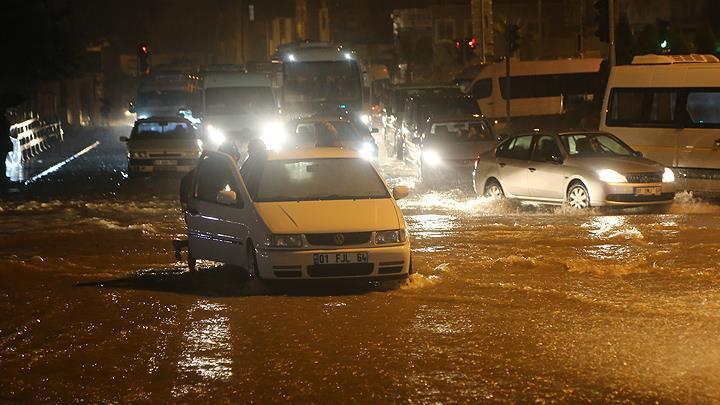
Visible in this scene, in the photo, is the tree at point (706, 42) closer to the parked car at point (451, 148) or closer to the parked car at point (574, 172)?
the parked car at point (451, 148)

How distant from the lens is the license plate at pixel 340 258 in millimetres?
12000

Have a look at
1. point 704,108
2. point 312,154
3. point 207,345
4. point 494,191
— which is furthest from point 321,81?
point 207,345

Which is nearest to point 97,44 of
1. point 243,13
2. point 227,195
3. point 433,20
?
point 243,13

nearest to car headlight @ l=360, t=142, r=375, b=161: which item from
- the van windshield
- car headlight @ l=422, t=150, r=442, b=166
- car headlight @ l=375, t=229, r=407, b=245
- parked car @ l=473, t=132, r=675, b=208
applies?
car headlight @ l=422, t=150, r=442, b=166

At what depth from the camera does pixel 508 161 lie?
858 inches

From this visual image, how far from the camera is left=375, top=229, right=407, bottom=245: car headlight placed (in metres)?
12.1

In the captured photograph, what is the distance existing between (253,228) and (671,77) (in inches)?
482

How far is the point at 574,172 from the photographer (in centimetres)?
2012

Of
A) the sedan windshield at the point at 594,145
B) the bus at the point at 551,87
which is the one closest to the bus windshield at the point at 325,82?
the bus at the point at 551,87

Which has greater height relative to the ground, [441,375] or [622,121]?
[622,121]

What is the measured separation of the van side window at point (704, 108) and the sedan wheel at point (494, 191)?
343cm

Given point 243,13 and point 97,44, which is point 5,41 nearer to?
point 97,44

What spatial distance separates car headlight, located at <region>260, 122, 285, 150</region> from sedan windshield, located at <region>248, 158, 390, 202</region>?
608 inches

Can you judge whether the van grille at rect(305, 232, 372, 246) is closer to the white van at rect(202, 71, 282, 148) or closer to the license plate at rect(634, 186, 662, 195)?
the license plate at rect(634, 186, 662, 195)
